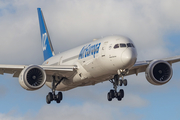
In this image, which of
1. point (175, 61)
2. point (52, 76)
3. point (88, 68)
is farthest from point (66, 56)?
point (175, 61)

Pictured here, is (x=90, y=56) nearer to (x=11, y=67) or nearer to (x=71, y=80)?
(x=71, y=80)

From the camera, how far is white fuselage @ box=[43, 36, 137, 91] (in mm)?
36875

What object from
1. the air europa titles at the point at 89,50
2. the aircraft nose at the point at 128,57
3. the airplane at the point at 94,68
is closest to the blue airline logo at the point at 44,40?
the airplane at the point at 94,68

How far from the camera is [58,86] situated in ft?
153

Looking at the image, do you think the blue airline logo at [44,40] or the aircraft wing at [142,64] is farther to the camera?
the blue airline logo at [44,40]

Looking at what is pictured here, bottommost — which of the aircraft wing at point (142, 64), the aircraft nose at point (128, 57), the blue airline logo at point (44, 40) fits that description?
the aircraft nose at point (128, 57)

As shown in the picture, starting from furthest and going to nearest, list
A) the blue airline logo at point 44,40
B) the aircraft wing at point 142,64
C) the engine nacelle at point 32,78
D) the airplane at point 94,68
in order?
the blue airline logo at point 44,40 < the aircraft wing at point 142,64 < the engine nacelle at point 32,78 < the airplane at point 94,68

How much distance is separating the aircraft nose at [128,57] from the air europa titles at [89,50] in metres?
3.73

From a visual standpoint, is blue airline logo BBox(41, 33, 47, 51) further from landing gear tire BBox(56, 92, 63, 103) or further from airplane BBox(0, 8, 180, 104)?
landing gear tire BBox(56, 92, 63, 103)

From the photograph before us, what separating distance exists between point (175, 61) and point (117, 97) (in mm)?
7811

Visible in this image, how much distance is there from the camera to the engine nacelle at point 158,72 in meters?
43.7

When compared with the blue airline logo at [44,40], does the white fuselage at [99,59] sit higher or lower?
lower

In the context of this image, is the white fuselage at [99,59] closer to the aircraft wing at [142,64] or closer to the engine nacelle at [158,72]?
the aircraft wing at [142,64]

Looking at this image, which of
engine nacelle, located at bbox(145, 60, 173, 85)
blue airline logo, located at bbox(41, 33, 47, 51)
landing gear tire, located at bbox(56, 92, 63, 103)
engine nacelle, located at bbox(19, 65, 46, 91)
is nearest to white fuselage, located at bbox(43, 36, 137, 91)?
landing gear tire, located at bbox(56, 92, 63, 103)
